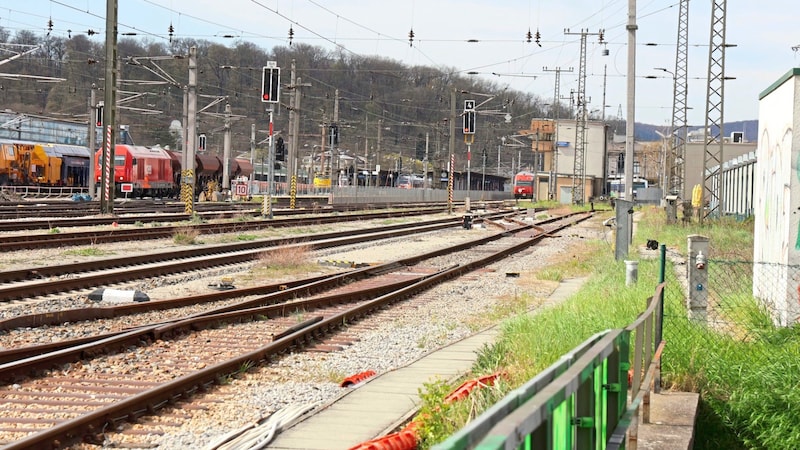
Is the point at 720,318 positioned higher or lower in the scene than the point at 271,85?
lower

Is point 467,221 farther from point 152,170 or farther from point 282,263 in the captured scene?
point 152,170

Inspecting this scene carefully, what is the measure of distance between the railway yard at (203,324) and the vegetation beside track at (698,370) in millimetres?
1649

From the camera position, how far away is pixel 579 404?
3836 millimetres

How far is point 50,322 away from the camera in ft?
43.1

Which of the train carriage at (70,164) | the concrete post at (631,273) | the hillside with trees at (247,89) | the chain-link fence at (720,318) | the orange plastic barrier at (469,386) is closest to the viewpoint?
the orange plastic barrier at (469,386)

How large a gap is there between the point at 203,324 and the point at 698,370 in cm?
693

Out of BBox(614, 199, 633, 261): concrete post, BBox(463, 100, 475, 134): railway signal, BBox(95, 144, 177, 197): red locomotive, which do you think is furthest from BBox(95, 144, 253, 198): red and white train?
BBox(614, 199, 633, 261): concrete post

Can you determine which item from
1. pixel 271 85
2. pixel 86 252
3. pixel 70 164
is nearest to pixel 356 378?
pixel 86 252

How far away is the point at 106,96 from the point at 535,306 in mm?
24061

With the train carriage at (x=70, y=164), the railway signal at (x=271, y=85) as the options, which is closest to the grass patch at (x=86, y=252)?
the railway signal at (x=271, y=85)

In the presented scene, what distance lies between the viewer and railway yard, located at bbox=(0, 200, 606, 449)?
28.3 feet

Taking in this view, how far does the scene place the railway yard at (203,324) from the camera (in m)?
8.62

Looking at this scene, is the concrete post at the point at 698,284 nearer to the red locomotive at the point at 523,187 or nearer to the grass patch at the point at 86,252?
the grass patch at the point at 86,252

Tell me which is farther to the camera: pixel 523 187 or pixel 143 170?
pixel 523 187
